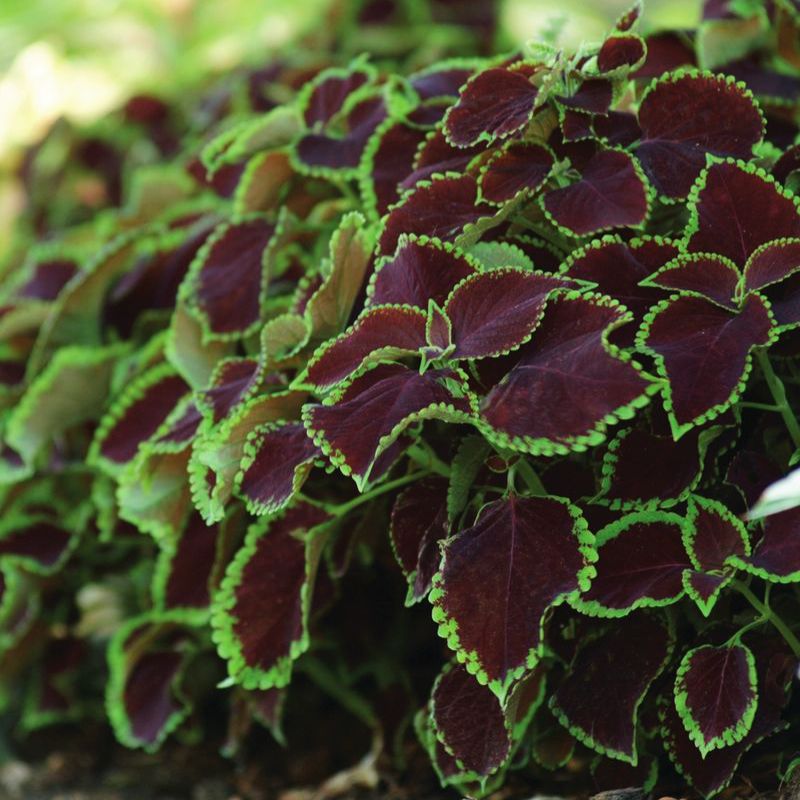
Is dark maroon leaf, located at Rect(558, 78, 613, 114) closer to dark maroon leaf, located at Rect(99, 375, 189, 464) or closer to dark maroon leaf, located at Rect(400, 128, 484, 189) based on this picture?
dark maroon leaf, located at Rect(400, 128, 484, 189)

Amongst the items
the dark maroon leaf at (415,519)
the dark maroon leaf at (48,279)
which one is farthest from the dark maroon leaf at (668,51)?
the dark maroon leaf at (48,279)

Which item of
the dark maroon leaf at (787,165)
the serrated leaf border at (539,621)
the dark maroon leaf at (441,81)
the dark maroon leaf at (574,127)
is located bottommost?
the serrated leaf border at (539,621)

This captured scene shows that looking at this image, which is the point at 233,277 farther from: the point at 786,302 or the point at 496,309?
the point at 786,302

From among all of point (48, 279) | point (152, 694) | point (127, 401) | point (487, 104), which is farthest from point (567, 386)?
point (48, 279)

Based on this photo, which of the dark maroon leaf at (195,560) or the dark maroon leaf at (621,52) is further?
the dark maroon leaf at (195,560)

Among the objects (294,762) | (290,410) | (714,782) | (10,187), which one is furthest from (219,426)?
(10,187)

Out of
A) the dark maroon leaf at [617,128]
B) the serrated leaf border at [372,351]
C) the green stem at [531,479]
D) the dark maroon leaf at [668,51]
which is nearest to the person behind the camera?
the serrated leaf border at [372,351]

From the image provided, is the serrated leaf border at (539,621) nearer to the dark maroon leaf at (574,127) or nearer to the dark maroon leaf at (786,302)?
the dark maroon leaf at (786,302)
